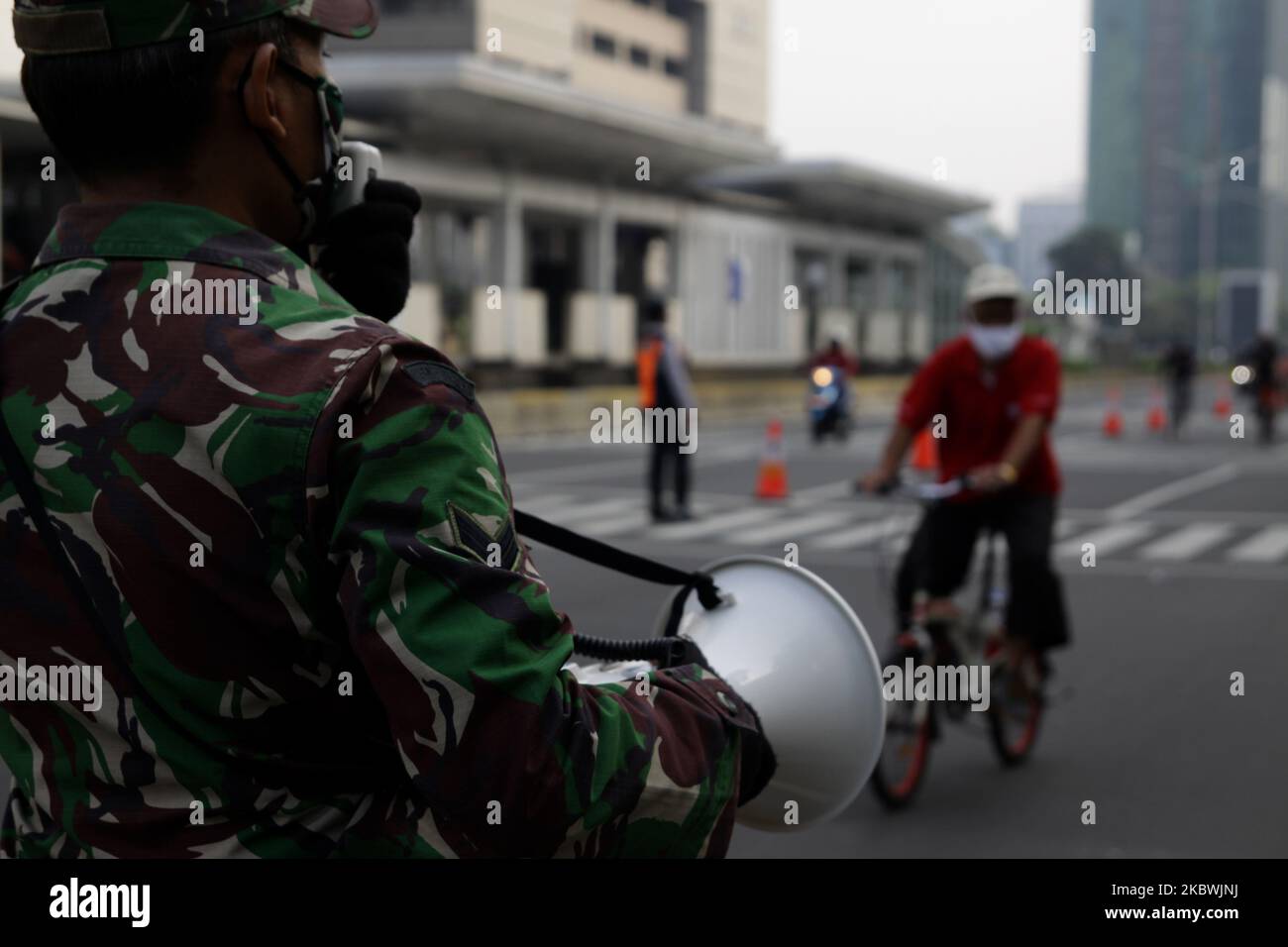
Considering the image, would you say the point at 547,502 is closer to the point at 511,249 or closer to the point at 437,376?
the point at 437,376

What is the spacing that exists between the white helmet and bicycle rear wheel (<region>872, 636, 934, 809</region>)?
1.48 meters

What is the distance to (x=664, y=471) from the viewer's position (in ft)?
51.8

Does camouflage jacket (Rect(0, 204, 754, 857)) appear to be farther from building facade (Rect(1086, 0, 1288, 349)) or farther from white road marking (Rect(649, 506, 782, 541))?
building facade (Rect(1086, 0, 1288, 349))

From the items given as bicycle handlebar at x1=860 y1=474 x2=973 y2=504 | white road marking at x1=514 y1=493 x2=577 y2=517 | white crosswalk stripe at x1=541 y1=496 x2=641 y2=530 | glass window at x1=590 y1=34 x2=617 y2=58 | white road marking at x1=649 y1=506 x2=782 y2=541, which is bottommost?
white road marking at x1=649 y1=506 x2=782 y2=541

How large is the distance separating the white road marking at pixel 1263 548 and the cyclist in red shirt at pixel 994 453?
23.8 feet

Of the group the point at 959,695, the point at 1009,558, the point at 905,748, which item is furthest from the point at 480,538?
the point at 1009,558

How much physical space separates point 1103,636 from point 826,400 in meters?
18.1

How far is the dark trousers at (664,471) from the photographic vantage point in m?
15.3

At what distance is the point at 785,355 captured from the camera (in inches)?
2361

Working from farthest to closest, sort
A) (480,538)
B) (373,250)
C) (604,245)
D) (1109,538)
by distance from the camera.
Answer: (604,245) < (1109,538) < (373,250) < (480,538)

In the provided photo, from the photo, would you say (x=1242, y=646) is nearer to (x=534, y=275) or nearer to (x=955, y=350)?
(x=955, y=350)

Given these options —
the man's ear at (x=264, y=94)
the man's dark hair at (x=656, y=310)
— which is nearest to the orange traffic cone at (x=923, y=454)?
the man's dark hair at (x=656, y=310)

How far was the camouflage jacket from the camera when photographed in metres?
1.25

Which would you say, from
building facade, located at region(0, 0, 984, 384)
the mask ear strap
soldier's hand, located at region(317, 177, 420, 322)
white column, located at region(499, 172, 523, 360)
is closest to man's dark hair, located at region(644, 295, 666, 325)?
soldier's hand, located at region(317, 177, 420, 322)
